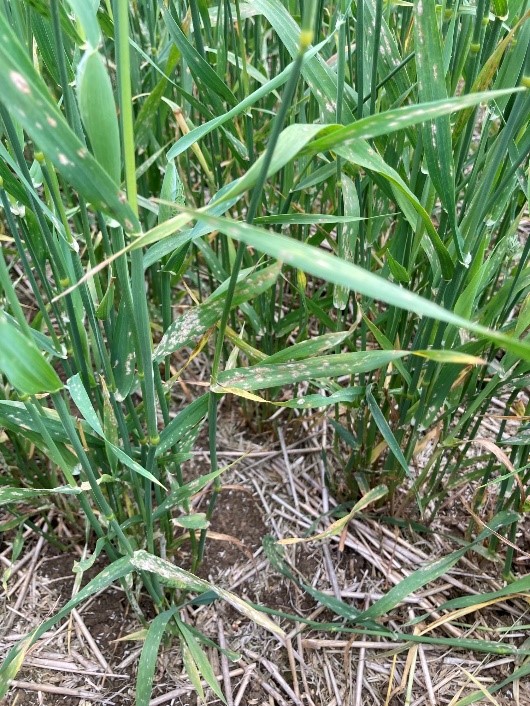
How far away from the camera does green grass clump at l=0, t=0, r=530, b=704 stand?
398 millimetres

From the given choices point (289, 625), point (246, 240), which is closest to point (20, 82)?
point (246, 240)

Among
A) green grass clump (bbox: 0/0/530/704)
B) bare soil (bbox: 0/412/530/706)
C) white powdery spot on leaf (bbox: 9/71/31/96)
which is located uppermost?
white powdery spot on leaf (bbox: 9/71/31/96)

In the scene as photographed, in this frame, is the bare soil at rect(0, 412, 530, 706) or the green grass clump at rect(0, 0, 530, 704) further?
the bare soil at rect(0, 412, 530, 706)

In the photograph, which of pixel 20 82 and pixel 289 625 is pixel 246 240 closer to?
pixel 20 82

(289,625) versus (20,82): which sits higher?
(20,82)

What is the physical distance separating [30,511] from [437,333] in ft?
2.02

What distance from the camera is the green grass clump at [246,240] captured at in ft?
1.30

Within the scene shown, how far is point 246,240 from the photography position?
1.20 ft

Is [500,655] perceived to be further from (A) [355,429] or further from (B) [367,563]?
(A) [355,429]

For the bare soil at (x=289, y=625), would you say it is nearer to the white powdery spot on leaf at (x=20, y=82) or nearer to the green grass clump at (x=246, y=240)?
the green grass clump at (x=246, y=240)

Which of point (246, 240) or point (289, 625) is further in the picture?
point (289, 625)

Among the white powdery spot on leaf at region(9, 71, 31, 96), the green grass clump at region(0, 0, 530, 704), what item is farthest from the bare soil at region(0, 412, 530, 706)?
the white powdery spot on leaf at region(9, 71, 31, 96)

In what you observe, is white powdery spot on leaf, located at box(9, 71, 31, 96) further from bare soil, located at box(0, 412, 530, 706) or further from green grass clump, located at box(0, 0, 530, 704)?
bare soil, located at box(0, 412, 530, 706)

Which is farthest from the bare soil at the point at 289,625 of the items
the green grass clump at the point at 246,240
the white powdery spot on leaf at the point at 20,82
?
the white powdery spot on leaf at the point at 20,82
